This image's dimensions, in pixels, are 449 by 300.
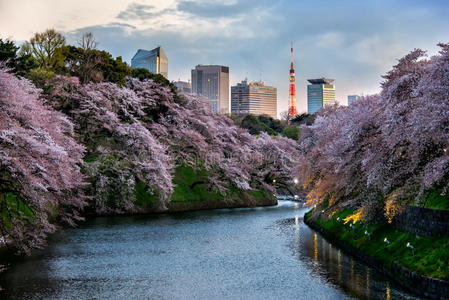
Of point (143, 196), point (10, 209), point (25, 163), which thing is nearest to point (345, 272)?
point (25, 163)

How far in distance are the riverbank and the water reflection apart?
1.71ft

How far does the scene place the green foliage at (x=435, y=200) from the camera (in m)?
23.2

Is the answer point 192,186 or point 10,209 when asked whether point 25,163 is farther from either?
point 192,186

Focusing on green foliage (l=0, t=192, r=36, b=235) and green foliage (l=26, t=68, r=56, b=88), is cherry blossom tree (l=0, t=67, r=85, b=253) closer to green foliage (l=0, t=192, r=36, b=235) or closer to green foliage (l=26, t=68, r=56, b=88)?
green foliage (l=0, t=192, r=36, b=235)

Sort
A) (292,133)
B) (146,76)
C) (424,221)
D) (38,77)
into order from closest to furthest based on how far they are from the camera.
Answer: (424,221) < (38,77) < (146,76) < (292,133)

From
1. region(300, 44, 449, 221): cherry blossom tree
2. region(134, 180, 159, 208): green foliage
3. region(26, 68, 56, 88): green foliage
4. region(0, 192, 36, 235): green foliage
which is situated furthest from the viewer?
region(134, 180, 159, 208): green foliage

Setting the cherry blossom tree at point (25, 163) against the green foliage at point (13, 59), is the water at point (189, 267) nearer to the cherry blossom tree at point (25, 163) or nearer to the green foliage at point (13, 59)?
the cherry blossom tree at point (25, 163)

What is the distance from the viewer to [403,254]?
23578mm

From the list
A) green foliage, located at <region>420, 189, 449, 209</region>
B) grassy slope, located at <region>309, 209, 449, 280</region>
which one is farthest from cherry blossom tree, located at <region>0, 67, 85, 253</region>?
green foliage, located at <region>420, 189, 449, 209</region>

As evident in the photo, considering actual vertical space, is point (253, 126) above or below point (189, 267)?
above

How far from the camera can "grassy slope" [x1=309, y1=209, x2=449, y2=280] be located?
2005cm

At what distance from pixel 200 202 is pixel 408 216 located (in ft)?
121

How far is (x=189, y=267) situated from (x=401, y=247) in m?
10.8

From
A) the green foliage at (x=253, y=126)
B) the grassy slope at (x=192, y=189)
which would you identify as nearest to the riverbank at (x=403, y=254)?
the grassy slope at (x=192, y=189)
